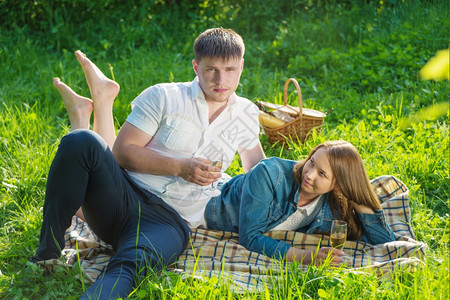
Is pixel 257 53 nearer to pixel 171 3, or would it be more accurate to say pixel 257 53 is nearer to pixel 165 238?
pixel 171 3

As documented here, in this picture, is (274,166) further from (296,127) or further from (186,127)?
(296,127)

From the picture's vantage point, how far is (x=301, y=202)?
146 inches

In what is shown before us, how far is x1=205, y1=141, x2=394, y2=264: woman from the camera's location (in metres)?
3.51

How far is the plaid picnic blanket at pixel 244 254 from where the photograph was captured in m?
3.30

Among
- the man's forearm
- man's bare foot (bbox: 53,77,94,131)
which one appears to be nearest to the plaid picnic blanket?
the man's forearm

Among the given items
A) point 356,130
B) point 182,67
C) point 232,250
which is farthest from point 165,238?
point 182,67

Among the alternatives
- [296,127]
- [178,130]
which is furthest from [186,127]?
[296,127]

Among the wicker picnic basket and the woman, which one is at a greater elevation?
the wicker picnic basket

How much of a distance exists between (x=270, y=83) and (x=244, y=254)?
3.36 m

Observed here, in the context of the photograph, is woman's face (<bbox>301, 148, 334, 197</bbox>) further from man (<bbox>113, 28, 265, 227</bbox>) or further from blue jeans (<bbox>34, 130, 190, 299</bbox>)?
blue jeans (<bbox>34, 130, 190, 299</bbox>)

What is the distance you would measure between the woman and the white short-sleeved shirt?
0.23 meters

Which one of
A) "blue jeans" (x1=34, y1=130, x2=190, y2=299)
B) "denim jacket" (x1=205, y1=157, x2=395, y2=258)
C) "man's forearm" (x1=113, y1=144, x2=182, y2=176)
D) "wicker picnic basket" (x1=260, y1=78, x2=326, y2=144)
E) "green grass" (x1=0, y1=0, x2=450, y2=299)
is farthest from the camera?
"wicker picnic basket" (x1=260, y1=78, x2=326, y2=144)

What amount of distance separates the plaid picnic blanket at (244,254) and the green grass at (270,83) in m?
0.10

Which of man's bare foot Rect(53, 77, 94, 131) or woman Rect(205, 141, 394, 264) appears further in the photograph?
man's bare foot Rect(53, 77, 94, 131)
